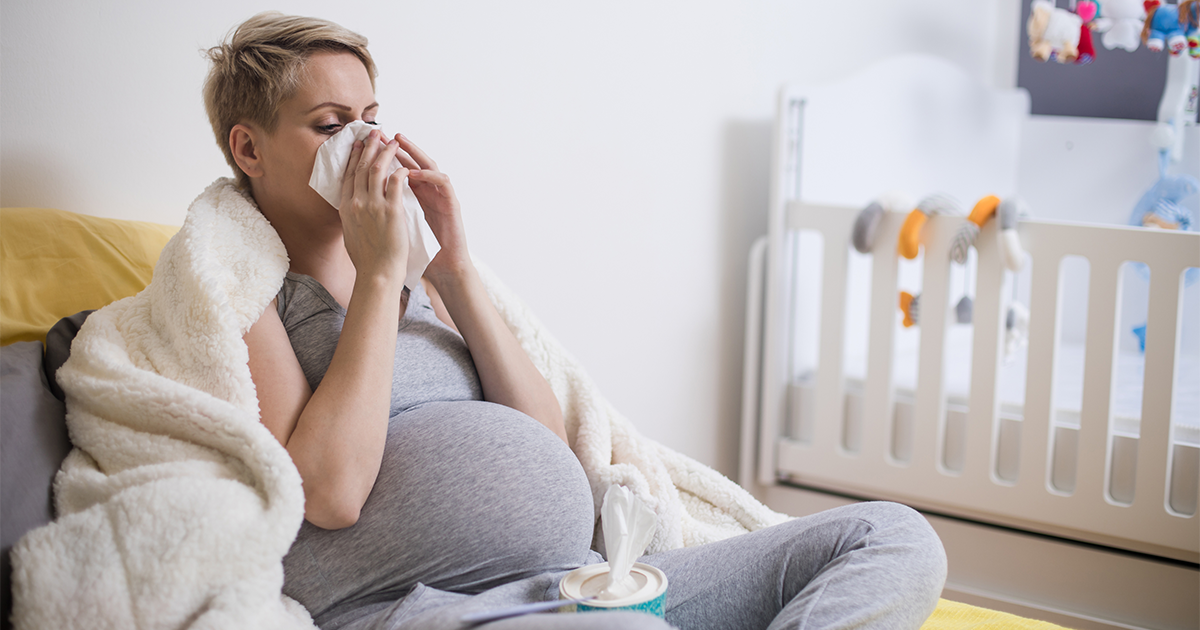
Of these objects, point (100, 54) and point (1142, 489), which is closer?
point (100, 54)

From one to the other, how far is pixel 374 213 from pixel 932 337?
1317 millimetres

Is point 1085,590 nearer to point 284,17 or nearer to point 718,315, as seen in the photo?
point 718,315

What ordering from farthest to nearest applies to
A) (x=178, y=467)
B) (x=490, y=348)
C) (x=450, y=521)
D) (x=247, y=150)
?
1. (x=490, y=348)
2. (x=247, y=150)
3. (x=450, y=521)
4. (x=178, y=467)

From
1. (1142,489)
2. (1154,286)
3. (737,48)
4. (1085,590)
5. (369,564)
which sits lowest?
(1085,590)

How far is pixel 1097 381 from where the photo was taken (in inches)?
66.9

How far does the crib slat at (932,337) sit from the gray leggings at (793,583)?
929 mm

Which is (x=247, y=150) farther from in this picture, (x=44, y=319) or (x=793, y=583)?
(x=793, y=583)

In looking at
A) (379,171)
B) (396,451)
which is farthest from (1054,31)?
(396,451)

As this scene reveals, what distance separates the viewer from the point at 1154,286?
164cm

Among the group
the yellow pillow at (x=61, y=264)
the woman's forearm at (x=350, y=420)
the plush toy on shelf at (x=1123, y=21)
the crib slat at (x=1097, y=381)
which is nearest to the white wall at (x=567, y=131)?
the yellow pillow at (x=61, y=264)

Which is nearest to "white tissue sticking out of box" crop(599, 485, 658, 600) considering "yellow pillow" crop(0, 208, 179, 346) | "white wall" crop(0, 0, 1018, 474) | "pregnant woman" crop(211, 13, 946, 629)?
"pregnant woman" crop(211, 13, 946, 629)

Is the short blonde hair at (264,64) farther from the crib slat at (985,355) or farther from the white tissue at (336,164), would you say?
the crib slat at (985,355)

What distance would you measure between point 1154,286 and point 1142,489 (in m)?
0.38

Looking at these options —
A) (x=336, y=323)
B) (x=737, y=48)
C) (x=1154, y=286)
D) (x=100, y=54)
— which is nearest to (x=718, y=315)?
(x=737, y=48)
